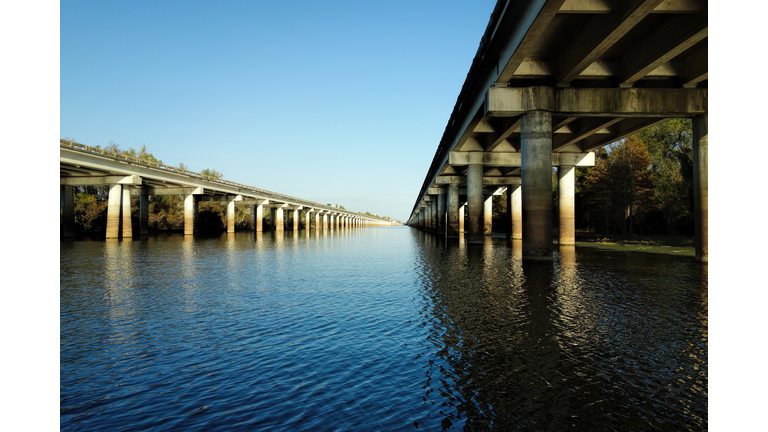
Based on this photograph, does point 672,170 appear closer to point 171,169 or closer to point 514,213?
point 514,213

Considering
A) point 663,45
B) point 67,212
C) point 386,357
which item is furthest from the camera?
point 67,212

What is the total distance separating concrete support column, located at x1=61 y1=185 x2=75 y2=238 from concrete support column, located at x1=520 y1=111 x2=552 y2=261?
5476 centimetres

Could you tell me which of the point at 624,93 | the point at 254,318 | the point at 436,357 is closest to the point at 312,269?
the point at 254,318

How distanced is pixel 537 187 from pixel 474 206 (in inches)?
781

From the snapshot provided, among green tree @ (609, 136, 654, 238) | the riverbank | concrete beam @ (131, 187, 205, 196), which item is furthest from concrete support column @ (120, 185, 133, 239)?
green tree @ (609, 136, 654, 238)

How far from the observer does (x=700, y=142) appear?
2252 centimetres

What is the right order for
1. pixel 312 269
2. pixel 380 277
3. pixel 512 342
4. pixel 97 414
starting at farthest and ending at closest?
pixel 312 269
pixel 380 277
pixel 512 342
pixel 97 414

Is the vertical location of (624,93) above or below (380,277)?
above

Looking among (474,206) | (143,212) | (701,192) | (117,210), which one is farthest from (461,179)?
(143,212)

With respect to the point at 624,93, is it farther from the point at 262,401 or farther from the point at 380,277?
the point at 262,401

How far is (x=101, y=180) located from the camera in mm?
51531
